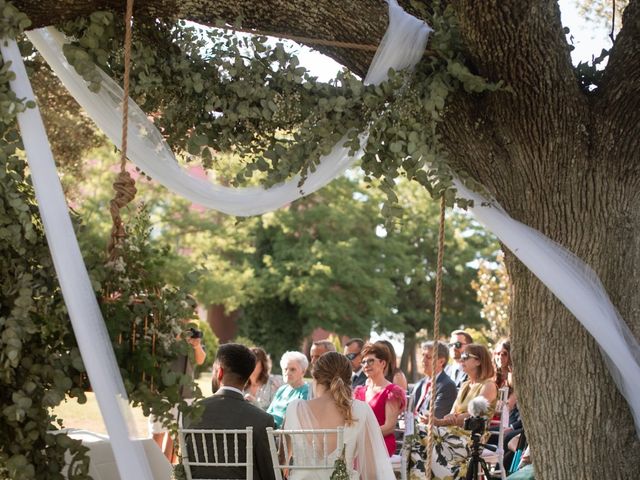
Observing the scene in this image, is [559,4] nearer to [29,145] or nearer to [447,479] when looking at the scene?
[29,145]

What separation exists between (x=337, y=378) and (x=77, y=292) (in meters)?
2.28

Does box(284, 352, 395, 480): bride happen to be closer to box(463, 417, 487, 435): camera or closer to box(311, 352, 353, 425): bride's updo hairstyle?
box(311, 352, 353, 425): bride's updo hairstyle

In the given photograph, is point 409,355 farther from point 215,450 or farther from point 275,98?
point 275,98

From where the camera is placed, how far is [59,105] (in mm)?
10828

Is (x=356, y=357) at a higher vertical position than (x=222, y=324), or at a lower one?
lower

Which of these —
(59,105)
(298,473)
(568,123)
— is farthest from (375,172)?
(59,105)

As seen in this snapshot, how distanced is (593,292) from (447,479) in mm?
3010

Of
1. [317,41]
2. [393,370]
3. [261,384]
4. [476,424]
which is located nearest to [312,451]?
[476,424]

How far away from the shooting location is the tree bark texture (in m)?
4.27

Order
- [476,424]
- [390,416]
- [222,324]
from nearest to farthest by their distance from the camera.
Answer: [476,424], [390,416], [222,324]

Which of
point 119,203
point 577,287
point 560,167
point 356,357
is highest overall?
point 560,167

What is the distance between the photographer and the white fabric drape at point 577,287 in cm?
416

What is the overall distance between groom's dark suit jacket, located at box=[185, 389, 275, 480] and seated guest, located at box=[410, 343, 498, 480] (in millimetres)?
1834

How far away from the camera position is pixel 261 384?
26.2ft
